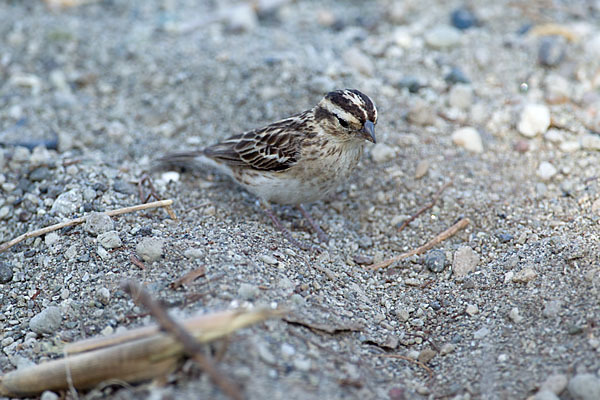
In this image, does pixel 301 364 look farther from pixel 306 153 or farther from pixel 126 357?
pixel 306 153

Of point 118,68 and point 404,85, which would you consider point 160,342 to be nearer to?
point 404,85

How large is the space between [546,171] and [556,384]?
2.96 metres

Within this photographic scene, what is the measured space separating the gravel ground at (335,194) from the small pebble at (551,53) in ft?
0.09

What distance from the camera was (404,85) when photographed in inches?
295

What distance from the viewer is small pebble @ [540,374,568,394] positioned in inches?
152

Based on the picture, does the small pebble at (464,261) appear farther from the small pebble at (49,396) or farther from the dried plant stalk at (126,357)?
the small pebble at (49,396)

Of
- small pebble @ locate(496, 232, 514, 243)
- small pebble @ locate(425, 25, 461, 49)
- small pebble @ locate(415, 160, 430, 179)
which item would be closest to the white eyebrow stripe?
small pebble @ locate(415, 160, 430, 179)

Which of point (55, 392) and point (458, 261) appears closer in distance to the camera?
point (55, 392)

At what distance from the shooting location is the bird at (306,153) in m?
5.62

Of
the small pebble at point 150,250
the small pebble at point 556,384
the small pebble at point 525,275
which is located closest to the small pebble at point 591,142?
the small pebble at point 525,275

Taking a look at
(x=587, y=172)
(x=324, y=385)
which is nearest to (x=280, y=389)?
(x=324, y=385)

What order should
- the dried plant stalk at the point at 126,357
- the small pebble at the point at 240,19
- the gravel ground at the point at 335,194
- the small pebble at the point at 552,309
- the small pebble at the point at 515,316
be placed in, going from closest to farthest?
the dried plant stalk at the point at 126,357
the gravel ground at the point at 335,194
the small pebble at the point at 552,309
the small pebble at the point at 515,316
the small pebble at the point at 240,19

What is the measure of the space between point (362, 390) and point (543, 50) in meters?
5.67

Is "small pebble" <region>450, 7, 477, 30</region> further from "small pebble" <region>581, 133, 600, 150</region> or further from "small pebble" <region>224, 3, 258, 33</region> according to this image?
"small pebble" <region>581, 133, 600, 150</region>
